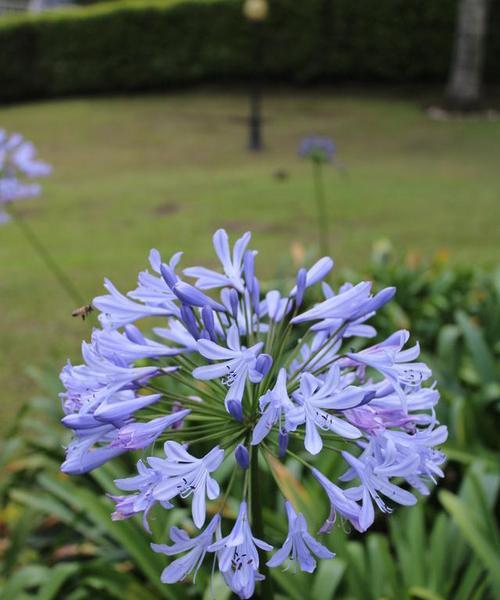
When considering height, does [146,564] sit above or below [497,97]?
above

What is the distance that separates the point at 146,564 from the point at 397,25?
18875 millimetres

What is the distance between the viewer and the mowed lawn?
798 centimetres

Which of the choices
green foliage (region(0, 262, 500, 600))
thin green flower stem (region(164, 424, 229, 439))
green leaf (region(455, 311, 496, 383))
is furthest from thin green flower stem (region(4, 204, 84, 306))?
thin green flower stem (region(164, 424, 229, 439))

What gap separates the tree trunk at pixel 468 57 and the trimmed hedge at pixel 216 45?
2236 millimetres

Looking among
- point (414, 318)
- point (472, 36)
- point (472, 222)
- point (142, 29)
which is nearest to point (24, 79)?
point (142, 29)

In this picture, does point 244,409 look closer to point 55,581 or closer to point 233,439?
point 233,439

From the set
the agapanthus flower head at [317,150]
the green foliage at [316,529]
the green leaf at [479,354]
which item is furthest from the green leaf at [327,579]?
the agapanthus flower head at [317,150]

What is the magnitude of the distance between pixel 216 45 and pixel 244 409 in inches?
783

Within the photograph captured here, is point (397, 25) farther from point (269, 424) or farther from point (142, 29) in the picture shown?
point (269, 424)

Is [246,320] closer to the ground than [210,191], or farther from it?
farther from it

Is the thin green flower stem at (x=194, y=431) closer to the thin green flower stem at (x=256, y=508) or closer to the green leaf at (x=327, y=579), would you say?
the thin green flower stem at (x=256, y=508)

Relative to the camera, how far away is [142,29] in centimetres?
2039

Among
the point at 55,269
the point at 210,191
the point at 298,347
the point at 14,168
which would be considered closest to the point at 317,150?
the point at 55,269

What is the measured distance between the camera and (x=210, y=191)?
467 inches
